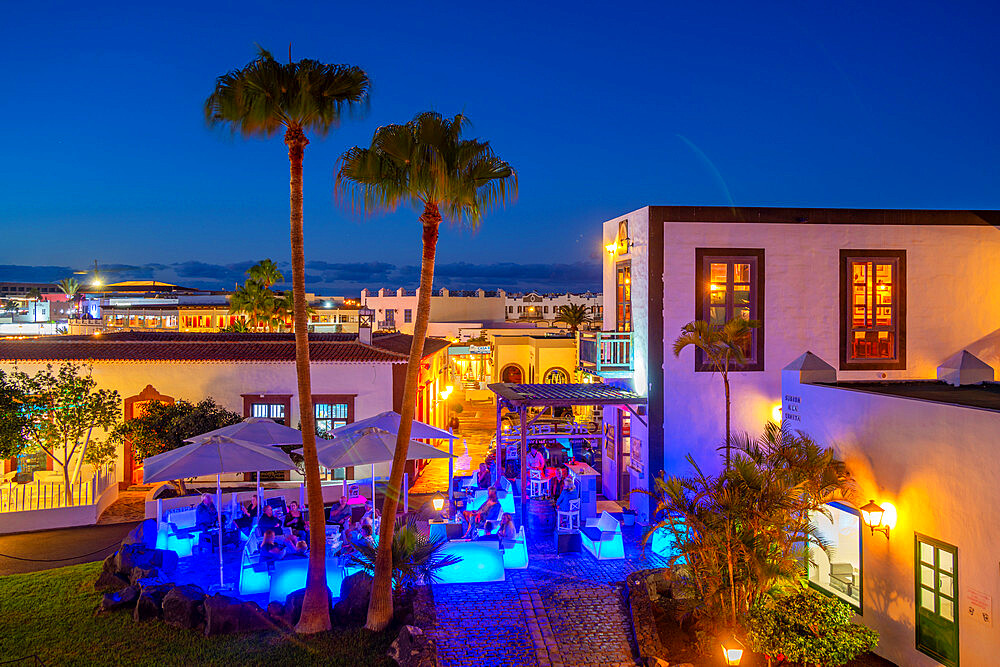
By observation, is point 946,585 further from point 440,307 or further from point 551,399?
point 440,307

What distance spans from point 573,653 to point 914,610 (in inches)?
181

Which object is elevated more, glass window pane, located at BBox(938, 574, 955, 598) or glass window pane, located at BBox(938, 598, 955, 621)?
glass window pane, located at BBox(938, 574, 955, 598)

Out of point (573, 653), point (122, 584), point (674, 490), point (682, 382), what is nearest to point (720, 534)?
point (674, 490)

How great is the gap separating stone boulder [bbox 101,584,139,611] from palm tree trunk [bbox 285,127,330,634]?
284cm

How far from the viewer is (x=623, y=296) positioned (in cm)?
1662

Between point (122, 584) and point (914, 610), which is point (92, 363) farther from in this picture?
point (914, 610)

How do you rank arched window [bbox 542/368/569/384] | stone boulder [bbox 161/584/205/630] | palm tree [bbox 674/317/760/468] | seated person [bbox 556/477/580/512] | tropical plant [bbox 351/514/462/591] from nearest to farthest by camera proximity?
stone boulder [bbox 161/584/205/630] → tropical plant [bbox 351/514/462/591] → palm tree [bbox 674/317/760/468] → seated person [bbox 556/477/580/512] → arched window [bbox 542/368/569/384]

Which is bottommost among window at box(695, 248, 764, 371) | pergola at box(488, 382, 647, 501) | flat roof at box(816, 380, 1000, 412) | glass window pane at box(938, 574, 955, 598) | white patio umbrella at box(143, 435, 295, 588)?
glass window pane at box(938, 574, 955, 598)

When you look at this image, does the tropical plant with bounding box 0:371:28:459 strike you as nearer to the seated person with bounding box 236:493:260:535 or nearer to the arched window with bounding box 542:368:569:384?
the seated person with bounding box 236:493:260:535

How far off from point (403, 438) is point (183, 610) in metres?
4.02

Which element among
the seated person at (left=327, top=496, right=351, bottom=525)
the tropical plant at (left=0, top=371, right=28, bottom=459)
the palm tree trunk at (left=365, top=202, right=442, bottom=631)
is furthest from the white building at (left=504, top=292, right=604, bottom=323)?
the palm tree trunk at (left=365, top=202, right=442, bottom=631)

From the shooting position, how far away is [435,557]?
11227mm

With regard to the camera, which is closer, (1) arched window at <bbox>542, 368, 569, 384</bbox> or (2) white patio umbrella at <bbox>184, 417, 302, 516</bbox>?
(2) white patio umbrella at <bbox>184, 417, 302, 516</bbox>

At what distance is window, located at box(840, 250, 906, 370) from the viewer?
15.2 m
